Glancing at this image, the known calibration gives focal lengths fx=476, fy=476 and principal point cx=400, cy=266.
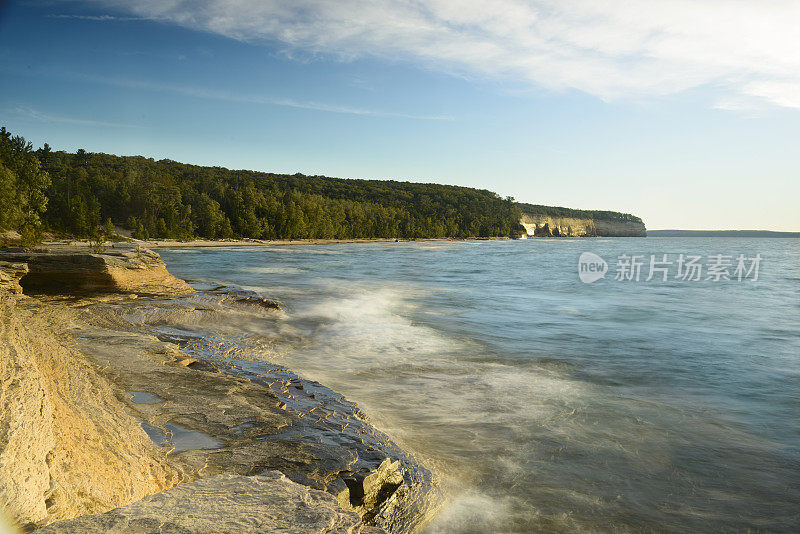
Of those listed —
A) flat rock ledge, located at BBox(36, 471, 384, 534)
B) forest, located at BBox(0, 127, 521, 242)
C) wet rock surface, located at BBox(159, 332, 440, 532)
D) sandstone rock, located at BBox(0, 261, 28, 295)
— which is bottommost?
wet rock surface, located at BBox(159, 332, 440, 532)

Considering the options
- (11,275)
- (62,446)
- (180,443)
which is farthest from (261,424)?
(11,275)

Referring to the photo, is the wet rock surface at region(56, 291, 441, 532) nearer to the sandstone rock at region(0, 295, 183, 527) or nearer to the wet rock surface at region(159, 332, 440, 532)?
the wet rock surface at region(159, 332, 440, 532)

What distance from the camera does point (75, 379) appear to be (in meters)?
4.99

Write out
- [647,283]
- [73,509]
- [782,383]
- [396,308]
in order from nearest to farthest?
[73,509]
[782,383]
[396,308]
[647,283]

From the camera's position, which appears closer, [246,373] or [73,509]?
[73,509]

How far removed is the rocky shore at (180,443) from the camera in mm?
2330

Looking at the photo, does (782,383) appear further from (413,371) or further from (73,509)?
(73,509)

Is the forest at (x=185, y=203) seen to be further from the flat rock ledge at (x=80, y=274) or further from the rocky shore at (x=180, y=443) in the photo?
the rocky shore at (x=180, y=443)

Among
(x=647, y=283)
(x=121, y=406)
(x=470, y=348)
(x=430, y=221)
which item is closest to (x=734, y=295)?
(x=647, y=283)

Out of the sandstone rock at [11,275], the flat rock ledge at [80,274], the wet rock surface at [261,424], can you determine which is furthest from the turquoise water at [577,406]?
the sandstone rock at [11,275]

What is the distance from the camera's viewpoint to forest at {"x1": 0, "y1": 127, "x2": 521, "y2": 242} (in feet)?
129

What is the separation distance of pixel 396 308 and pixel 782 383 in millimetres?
11645

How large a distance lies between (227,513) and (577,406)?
6.54 m

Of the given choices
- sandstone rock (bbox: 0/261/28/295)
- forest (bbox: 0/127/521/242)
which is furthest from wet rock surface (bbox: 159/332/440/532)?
forest (bbox: 0/127/521/242)
